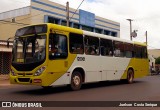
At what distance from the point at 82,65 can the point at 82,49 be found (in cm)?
80

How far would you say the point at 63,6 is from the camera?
4412cm

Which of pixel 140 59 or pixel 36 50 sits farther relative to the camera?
pixel 140 59

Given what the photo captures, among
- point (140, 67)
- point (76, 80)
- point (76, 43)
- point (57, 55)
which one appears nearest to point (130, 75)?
point (140, 67)

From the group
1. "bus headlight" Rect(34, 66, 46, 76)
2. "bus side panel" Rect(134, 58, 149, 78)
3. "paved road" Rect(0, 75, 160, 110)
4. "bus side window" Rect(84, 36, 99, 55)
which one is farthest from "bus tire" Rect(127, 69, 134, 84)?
"bus headlight" Rect(34, 66, 46, 76)

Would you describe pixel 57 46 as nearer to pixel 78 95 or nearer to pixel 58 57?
pixel 58 57

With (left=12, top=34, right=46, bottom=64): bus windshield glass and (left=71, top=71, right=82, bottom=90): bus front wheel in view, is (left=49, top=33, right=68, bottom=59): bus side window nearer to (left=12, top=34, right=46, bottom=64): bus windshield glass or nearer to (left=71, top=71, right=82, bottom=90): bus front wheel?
(left=12, top=34, right=46, bottom=64): bus windshield glass

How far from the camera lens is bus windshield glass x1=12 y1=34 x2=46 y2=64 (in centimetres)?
1353

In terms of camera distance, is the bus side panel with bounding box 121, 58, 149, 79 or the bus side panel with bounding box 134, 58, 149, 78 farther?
the bus side panel with bounding box 134, 58, 149, 78

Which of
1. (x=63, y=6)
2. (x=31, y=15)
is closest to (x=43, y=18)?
(x=31, y=15)

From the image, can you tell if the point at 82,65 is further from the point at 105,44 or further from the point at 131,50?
the point at 131,50

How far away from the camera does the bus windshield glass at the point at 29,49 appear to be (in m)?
13.5

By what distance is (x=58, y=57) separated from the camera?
14078mm

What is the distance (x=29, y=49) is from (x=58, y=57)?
131 centimetres

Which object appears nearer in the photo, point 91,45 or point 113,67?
point 91,45
